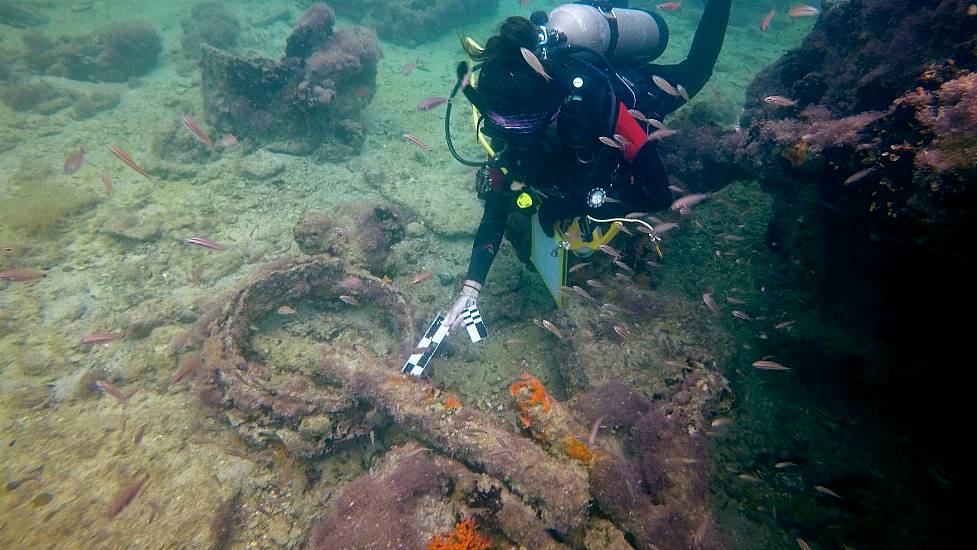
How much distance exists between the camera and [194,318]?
5676mm

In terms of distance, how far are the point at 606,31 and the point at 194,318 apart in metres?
7.32

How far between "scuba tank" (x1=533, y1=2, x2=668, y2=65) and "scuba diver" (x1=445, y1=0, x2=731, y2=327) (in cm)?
2

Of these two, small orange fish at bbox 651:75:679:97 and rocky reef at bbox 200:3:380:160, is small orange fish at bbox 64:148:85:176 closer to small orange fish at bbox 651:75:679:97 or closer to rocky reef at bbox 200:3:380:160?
rocky reef at bbox 200:3:380:160

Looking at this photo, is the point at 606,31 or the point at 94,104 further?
the point at 94,104

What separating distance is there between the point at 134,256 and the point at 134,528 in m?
5.10

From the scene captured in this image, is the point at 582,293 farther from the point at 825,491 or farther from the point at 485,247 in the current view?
the point at 825,491

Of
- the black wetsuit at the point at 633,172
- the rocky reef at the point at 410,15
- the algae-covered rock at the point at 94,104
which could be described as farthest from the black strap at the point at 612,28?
the algae-covered rock at the point at 94,104

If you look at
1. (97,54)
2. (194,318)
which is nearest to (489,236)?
(194,318)

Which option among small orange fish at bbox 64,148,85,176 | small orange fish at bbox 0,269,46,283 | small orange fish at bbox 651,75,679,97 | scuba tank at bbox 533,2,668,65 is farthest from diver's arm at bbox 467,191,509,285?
small orange fish at bbox 64,148,85,176

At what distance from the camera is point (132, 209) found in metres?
7.44

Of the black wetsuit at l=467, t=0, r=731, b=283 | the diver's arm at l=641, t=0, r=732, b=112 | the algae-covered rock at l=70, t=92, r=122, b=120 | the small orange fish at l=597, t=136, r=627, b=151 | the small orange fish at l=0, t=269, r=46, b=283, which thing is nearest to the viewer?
the small orange fish at l=597, t=136, r=627, b=151

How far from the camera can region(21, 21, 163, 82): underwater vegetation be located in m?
12.4

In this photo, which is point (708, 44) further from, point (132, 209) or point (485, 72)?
point (132, 209)

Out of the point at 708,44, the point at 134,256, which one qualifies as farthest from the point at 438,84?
the point at 134,256
